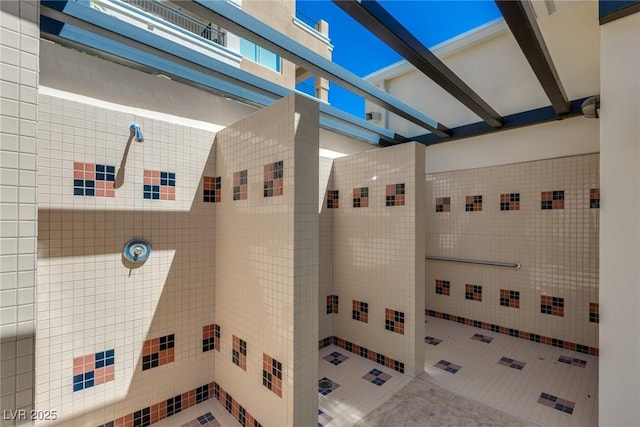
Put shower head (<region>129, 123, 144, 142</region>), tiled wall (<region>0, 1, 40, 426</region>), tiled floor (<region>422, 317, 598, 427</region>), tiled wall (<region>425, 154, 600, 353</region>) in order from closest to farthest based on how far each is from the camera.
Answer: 1. tiled wall (<region>0, 1, 40, 426</region>)
2. shower head (<region>129, 123, 144, 142</region>)
3. tiled floor (<region>422, 317, 598, 427</region>)
4. tiled wall (<region>425, 154, 600, 353</region>)

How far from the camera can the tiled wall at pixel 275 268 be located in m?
1.75

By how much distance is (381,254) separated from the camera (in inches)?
118

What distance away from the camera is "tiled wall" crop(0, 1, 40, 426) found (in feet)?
2.72

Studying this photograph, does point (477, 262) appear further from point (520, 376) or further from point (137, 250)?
point (137, 250)

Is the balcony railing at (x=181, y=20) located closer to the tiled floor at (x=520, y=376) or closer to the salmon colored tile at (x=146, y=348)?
the salmon colored tile at (x=146, y=348)

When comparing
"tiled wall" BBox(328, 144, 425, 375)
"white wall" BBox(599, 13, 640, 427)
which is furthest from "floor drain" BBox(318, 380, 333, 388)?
"white wall" BBox(599, 13, 640, 427)

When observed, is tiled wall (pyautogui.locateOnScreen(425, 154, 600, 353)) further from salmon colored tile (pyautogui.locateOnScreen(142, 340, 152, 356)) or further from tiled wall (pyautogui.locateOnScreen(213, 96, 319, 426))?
salmon colored tile (pyautogui.locateOnScreen(142, 340, 152, 356))

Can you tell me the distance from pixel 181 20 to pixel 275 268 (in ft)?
13.4

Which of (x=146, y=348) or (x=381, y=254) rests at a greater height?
(x=381, y=254)

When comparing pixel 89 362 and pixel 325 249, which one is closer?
pixel 89 362

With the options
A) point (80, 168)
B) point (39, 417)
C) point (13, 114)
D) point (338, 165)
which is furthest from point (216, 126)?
point (39, 417)

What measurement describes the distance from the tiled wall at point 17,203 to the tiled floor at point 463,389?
5.53ft

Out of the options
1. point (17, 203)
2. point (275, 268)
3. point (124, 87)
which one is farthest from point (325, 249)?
point (17, 203)

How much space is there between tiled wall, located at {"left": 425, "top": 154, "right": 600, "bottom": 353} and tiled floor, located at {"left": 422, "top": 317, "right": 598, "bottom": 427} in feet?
1.19
